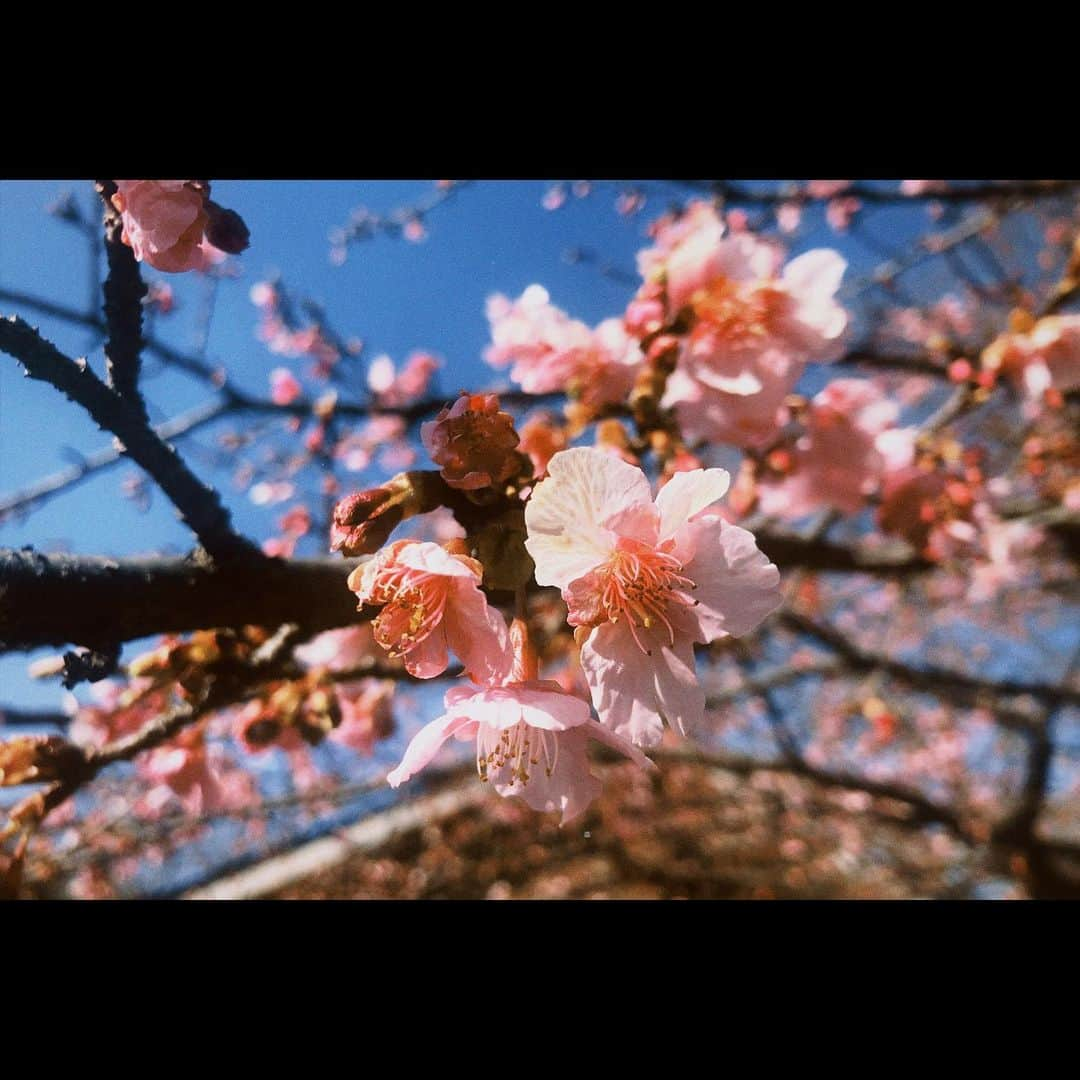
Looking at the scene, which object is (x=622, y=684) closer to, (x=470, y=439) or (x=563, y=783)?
(x=563, y=783)

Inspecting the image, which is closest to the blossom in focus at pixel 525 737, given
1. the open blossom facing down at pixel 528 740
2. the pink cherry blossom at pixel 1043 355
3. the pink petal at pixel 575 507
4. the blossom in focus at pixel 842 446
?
the open blossom facing down at pixel 528 740

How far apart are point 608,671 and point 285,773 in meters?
3.27

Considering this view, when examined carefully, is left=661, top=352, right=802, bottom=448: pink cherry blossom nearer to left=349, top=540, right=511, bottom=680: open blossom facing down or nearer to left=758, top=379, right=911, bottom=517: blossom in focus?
left=758, top=379, right=911, bottom=517: blossom in focus

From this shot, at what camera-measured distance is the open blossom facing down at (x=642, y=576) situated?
600 mm

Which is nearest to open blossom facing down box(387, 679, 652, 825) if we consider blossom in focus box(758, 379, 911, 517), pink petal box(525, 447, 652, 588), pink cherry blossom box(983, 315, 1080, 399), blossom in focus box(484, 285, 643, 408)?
pink petal box(525, 447, 652, 588)

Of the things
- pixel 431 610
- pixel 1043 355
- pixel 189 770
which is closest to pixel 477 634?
pixel 431 610

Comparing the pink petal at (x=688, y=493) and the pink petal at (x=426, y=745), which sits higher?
the pink petal at (x=688, y=493)

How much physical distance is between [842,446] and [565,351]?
2.07ft

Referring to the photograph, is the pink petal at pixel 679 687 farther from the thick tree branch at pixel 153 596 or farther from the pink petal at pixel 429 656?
the thick tree branch at pixel 153 596

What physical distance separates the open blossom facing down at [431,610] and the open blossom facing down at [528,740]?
0.04 metres

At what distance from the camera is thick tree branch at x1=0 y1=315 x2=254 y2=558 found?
73cm
